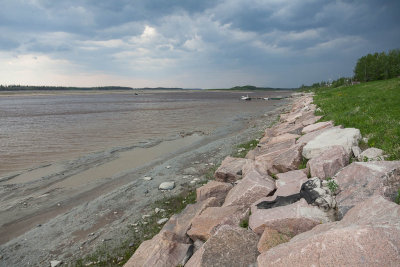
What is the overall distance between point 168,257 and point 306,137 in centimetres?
680

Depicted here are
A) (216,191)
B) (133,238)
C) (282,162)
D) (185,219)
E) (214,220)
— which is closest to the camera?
(214,220)

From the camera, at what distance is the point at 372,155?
5777mm

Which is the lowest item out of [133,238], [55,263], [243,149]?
[55,263]

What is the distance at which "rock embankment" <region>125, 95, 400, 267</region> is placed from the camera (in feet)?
8.75

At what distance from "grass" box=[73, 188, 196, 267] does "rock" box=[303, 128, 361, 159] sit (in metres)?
4.36

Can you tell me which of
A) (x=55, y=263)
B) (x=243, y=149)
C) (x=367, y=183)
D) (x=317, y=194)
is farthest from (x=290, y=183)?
(x=243, y=149)

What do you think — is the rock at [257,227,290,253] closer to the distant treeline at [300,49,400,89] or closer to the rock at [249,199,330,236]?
the rock at [249,199,330,236]

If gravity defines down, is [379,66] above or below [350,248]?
above

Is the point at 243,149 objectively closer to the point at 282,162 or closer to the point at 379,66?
the point at 282,162

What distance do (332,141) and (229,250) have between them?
5.27 m

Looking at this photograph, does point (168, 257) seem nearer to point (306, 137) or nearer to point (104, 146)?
point (306, 137)

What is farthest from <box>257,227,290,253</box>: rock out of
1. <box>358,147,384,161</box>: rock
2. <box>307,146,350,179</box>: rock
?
<box>358,147,384,161</box>: rock

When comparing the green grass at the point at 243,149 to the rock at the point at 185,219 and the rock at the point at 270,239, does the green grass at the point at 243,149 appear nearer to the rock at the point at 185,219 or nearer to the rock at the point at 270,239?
the rock at the point at 185,219

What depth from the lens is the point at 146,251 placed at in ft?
15.9
